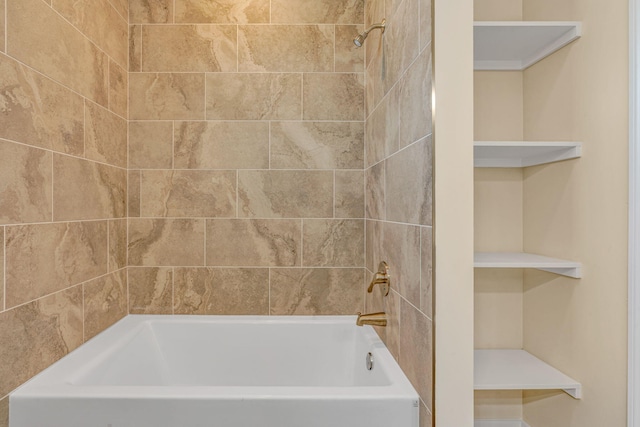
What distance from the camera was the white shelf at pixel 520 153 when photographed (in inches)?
51.4

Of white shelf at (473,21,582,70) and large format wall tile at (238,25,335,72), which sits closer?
white shelf at (473,21,582,70)

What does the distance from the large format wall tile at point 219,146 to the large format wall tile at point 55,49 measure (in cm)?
40

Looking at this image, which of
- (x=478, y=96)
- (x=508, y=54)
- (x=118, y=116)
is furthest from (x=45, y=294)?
(x=508, y=54)

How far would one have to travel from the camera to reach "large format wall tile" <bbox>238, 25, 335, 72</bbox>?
211 centimetres

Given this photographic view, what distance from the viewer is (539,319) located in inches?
62.1

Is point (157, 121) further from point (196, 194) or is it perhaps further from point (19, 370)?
point (19, 370)

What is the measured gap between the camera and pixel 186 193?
2.11m

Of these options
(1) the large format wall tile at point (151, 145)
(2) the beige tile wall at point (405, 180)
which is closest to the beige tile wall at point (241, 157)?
(1) the large format wall tile at point (151, 145)

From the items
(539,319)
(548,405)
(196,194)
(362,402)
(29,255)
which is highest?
(196,194)

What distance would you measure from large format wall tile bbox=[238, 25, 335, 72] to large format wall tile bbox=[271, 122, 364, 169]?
30 centimetres

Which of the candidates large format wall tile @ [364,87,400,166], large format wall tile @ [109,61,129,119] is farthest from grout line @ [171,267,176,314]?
large format wall tile @ [364,87,400,166]

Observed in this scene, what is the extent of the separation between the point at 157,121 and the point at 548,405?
84.9 inches

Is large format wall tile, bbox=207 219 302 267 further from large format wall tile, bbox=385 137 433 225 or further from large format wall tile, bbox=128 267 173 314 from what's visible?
large format wall tile, bbox=385 137 433 225

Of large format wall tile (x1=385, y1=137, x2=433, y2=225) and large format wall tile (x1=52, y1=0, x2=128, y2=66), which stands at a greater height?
large format wall tile (x1=52, y1=0, x2=128, y2=66)
